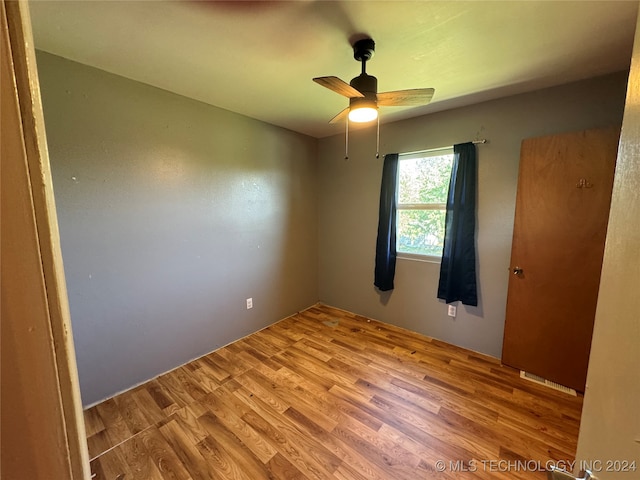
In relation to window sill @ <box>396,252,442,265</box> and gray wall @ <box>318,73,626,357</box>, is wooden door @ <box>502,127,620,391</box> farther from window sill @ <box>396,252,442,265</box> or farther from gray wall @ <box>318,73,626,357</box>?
window sill @ <box>396,252,442,265</box>

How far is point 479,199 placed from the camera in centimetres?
233

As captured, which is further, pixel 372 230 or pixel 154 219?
pixel 372 230

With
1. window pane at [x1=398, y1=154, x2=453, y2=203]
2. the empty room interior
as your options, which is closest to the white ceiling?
the empty room interior

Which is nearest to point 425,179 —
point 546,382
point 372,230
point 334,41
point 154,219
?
point 372,230

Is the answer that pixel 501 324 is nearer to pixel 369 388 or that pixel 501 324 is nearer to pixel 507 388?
pixel 507 388

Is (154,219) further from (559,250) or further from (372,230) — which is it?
(559,250)

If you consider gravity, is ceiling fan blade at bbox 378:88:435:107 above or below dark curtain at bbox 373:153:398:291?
above

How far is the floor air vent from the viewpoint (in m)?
1.93

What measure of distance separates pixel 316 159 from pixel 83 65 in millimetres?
2364

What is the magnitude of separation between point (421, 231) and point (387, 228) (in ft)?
1.21

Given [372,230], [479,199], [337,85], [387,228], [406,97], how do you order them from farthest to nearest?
1. [372,230]
2. [387,228]
3. [479,199]
4. [406,97]
5. [337,85]

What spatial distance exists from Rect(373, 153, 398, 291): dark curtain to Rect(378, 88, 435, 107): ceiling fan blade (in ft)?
3.75

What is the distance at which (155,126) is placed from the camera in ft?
6.47

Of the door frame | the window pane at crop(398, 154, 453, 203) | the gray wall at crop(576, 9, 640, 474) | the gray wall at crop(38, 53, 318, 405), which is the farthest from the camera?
the window pane at crop(398, 154, 453, 203)
